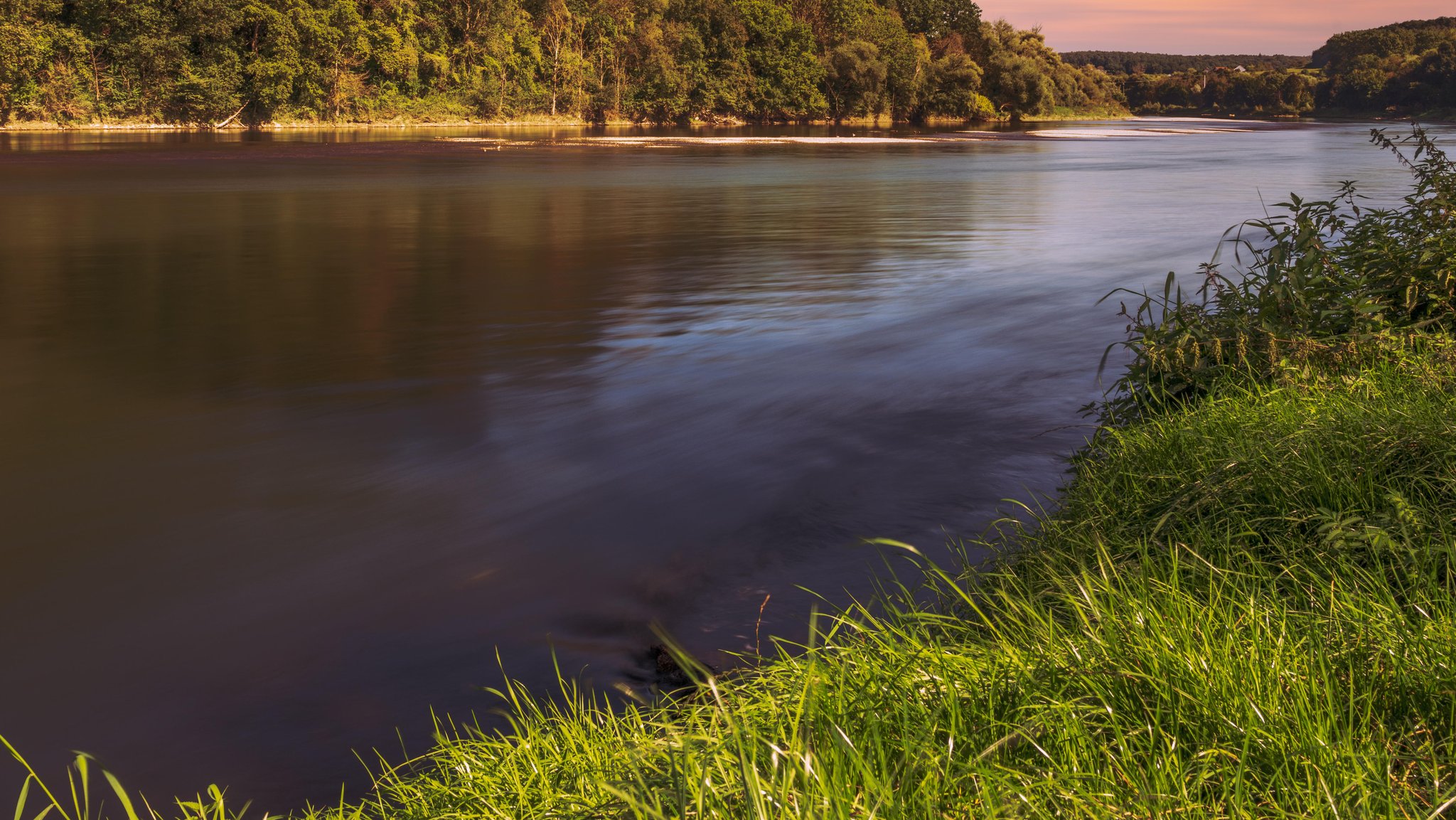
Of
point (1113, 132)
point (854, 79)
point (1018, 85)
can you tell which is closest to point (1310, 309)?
point (1113, 132)

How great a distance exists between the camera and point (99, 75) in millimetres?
63125

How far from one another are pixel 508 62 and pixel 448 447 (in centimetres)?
8425

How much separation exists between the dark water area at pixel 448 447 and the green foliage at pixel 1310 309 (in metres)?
1.05

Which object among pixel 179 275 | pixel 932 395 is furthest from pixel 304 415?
pixel 179 275

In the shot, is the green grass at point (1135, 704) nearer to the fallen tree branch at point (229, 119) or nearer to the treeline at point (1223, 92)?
the fallen tree branch at point (229, 119)

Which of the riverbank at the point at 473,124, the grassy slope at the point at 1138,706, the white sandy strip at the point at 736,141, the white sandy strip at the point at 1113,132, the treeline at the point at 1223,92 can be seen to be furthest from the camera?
the treeline at the point at 1223,92

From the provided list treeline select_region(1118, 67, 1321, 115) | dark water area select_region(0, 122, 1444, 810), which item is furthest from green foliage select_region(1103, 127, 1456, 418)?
treeline select_region(1118, 67, 1321, 115)

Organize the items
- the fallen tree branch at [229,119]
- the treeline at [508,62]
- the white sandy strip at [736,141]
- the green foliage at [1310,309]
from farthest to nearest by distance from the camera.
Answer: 1. the fallen tree branch at [229,119]
2. the treeline at [508,62]
3. the white sandy strip at [736,141]
4. the green foliage at [1310,309]

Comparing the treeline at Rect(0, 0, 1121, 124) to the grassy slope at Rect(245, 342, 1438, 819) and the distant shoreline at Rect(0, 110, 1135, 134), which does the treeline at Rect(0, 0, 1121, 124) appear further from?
the grassy slope at Rect(245, 342, 1438, 819)

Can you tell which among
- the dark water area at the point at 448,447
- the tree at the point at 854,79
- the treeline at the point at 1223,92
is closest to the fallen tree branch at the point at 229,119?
the tree at the point at 854,79

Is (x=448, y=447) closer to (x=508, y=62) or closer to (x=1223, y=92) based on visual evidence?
(x=508, y=62)

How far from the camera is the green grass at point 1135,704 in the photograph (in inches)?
84.0

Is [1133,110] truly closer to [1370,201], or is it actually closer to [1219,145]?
[1219,145]

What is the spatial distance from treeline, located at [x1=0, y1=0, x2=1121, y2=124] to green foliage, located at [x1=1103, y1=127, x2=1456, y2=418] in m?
67.1
